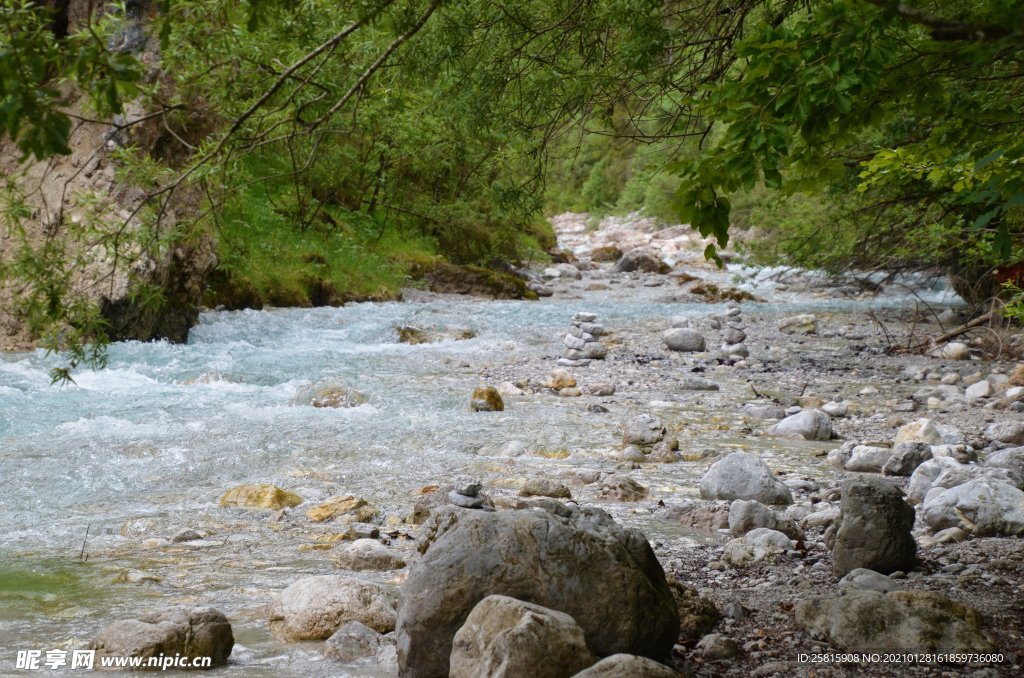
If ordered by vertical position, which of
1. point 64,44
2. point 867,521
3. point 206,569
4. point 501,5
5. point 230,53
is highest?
point 501,5

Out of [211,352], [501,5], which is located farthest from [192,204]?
[501,5]

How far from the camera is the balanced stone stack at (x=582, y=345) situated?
42.8 feet

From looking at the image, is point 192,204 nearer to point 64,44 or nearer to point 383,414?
point 383,414

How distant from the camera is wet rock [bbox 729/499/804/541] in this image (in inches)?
215

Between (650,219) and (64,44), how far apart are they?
132 feet

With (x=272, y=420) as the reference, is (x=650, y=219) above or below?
above

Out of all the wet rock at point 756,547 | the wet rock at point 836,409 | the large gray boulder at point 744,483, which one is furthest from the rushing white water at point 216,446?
the wet rock at point 756,547

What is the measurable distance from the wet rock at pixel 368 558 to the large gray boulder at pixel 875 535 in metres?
2.49

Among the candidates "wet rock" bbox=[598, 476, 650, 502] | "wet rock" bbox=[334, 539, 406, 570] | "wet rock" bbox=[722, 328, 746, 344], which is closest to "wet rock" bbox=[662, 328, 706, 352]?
"wet rock" bbox=[722, 328, 746, 344]

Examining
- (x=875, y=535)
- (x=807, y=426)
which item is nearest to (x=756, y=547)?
(x=875, y=535)

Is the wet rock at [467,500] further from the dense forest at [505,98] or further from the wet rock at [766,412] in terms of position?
the wet rock at [766,412]

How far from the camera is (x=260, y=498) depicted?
21.2 feet

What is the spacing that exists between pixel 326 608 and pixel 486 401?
18.8 feet

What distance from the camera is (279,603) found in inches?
169
